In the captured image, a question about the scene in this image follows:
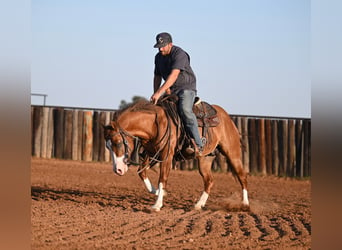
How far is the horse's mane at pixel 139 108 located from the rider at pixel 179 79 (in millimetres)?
108

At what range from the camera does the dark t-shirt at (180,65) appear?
871 centimetres

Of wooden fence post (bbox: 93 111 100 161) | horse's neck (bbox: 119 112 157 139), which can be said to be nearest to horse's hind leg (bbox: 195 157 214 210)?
horse's neck (bbox: 119 112 157 139)

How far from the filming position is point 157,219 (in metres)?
7.50

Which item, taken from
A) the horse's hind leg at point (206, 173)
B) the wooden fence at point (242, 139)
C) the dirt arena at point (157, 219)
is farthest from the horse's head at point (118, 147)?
the wooden fence at point (242, 139)

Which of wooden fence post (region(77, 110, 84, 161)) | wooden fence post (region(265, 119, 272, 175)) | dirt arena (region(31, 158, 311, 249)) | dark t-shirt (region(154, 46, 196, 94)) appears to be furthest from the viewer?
wooden fence post (region(77, 110, 84, 161))

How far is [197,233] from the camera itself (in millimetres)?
6480

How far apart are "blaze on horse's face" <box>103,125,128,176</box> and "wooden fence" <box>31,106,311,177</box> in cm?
900

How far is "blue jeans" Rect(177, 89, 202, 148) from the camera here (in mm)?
8742

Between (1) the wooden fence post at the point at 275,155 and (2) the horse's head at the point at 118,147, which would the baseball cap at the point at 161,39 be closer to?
(2) the horse's head at the point at 118,147

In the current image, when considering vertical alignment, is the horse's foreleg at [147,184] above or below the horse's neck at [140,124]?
below

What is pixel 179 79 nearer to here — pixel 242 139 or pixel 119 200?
pixel 119 200

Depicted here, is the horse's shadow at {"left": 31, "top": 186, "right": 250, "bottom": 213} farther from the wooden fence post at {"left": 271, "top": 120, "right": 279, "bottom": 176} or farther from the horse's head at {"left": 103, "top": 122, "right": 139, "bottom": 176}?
the wooden fence post at {"left": 271, "top": 120, "right": 279, "bottom": 176}
